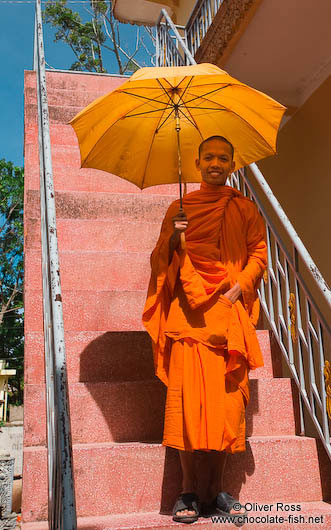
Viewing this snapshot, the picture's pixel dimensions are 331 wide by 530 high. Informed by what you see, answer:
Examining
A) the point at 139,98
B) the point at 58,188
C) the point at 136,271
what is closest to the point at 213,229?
the point at 139,98

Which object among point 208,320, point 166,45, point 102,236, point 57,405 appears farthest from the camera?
point 166,45

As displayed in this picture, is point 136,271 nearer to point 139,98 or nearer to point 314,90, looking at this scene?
point 139,98

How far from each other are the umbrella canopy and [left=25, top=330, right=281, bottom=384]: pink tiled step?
958mm

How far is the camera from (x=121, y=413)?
9.93 feet

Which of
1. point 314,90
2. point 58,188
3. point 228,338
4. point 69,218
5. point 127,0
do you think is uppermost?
point 127,0

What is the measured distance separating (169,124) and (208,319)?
1.21 metres

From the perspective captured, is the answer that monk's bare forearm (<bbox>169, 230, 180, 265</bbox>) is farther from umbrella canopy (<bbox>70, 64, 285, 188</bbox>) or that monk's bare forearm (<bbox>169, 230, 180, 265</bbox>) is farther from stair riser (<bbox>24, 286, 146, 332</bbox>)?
stair riser (<bbox>24, 286, 146, 332</bbox>)

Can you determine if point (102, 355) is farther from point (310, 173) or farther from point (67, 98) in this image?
point (67, 98)

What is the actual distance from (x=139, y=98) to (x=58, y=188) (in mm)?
2314

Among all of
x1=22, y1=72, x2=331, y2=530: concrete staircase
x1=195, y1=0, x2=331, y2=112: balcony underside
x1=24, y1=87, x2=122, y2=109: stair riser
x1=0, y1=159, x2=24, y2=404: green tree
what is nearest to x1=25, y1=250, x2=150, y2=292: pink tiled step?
x1=22, y1=72, x2=331, y2=530: concrete staircase

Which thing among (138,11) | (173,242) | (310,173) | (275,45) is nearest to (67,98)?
(275,45)

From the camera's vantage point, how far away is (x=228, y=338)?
267 cm

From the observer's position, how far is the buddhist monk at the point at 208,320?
2.52 metres

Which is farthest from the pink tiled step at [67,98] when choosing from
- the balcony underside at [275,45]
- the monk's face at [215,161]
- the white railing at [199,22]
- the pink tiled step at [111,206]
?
the monk's face at [215,161]
